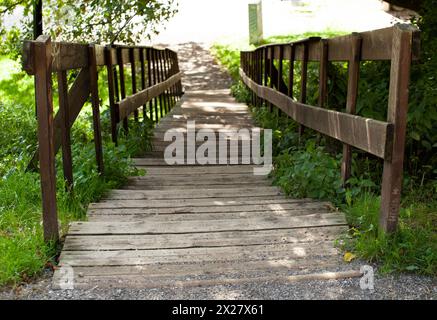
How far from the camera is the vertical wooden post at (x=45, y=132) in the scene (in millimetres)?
3410

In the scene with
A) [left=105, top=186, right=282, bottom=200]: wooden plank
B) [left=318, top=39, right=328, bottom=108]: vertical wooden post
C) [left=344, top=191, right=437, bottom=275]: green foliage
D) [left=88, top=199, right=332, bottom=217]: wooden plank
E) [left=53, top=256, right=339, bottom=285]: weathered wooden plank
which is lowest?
[left=105, top=186, right=282, bottom=200]: wooden plank

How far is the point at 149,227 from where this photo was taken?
13.0 feet

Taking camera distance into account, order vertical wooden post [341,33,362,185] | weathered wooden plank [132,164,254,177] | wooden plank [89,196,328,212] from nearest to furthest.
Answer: vertical wooden post [341,33,362,185], wooden plank [89,196,328,212], weathered wooden plank [132,164,254,177]

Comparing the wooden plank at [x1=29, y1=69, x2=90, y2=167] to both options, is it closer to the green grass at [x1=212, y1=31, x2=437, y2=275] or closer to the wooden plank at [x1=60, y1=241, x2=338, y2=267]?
the wooden plank at [x1=60, y1=241, x2=338, y2=267]

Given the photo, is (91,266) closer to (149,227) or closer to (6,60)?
(149,227)

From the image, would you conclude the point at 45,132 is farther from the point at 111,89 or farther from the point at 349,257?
the point at 111,89

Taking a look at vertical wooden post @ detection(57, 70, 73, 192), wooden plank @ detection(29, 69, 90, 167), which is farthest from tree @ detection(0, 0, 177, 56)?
vertical wooden post @ detection(57, 70, 73, 192)

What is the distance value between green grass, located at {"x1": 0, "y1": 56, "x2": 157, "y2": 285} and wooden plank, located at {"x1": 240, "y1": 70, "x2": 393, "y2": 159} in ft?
6.41

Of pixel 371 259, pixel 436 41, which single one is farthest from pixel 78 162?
pixel 436 41

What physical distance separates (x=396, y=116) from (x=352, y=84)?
1066 mm

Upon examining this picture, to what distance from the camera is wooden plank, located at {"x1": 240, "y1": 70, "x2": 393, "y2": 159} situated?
348 centimetres

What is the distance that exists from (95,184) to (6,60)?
1327 cm

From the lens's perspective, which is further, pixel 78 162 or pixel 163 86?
pixel 163 86

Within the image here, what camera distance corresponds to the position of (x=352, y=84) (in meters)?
4.39
